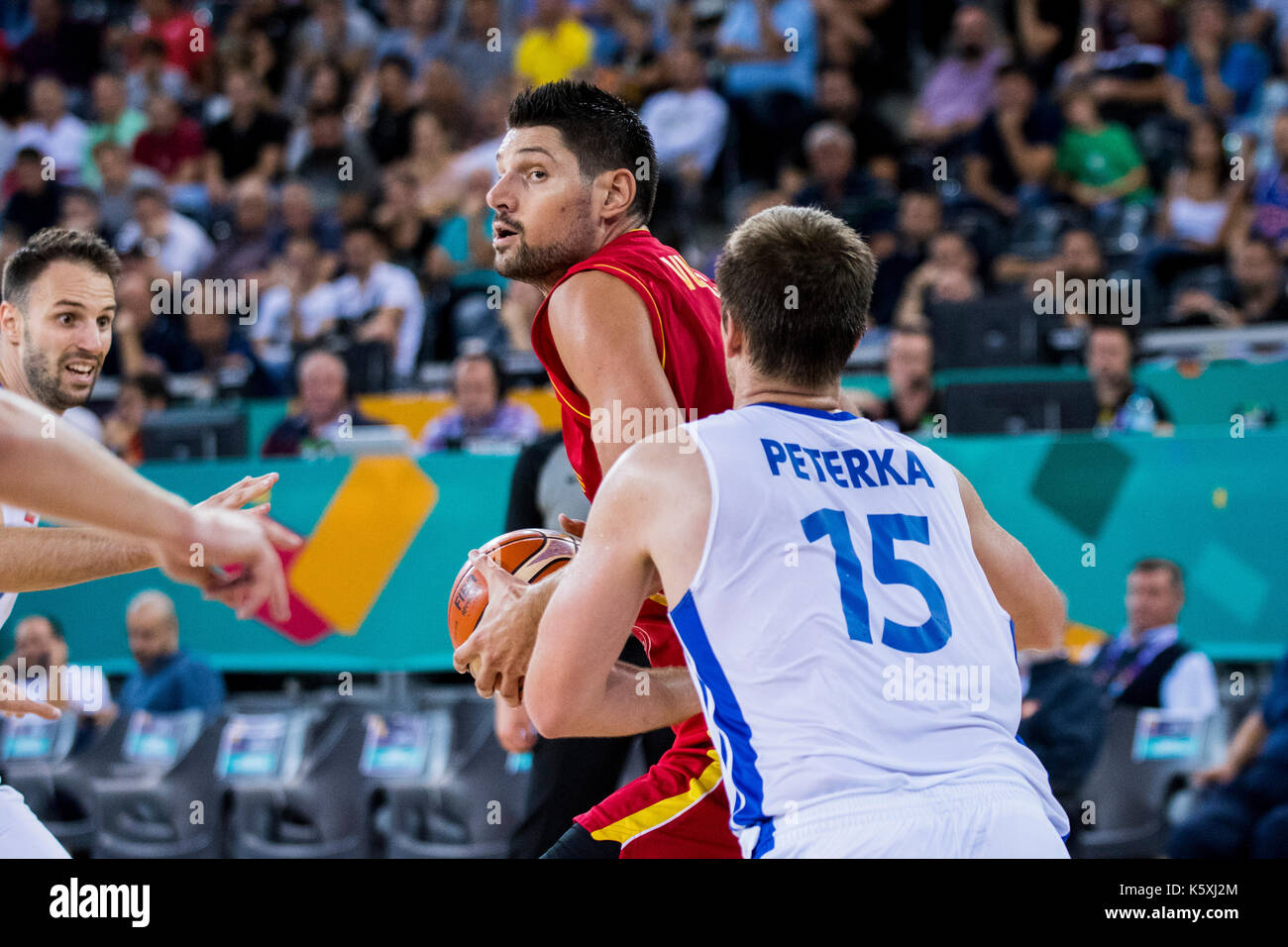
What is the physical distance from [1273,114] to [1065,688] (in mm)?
4853

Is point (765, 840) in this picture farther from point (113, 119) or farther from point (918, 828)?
point (113, 119)

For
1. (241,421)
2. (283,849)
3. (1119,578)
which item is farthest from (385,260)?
(1119,578)

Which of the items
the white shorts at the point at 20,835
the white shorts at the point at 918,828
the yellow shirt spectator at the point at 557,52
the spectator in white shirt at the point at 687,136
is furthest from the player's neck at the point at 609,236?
the yellow shirt spectator at the point at 557,52

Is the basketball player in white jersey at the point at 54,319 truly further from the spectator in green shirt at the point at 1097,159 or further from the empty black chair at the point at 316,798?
the spectator in green shirt at the point at 1097,159

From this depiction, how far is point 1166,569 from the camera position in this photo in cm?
607

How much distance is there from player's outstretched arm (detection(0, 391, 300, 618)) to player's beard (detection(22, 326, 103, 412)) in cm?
160

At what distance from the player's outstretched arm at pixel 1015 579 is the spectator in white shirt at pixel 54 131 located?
11.0 metres

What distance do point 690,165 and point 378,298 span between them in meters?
2.37

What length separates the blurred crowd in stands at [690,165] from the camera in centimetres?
834

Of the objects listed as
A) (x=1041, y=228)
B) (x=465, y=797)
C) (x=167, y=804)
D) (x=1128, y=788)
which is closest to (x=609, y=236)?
(x=1128, y=788)

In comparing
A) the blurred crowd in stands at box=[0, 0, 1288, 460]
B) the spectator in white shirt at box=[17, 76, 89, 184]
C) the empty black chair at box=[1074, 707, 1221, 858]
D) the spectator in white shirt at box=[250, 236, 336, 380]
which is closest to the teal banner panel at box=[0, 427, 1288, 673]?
the empty black chair at box=[1074, 707, 1221, 858]

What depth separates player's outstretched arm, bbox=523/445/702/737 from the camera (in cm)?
→ 236

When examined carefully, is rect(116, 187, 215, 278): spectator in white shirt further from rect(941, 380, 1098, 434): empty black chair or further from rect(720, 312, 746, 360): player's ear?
rect(720, 312, 746, 360): player's ear
